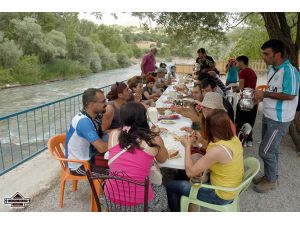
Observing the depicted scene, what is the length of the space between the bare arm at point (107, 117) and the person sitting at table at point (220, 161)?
4.01 ft

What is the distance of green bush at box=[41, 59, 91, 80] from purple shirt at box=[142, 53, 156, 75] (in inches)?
753

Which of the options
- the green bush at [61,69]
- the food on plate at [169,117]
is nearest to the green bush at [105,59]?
the green bush at [61,69]

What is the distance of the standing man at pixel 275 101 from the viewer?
9.10 feet

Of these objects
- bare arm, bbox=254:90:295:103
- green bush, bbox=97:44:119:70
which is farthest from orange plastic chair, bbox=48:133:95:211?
green bush, bbox=97:44:119:70

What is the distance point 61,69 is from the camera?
89.7ft

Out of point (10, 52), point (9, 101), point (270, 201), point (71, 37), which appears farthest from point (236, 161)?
point (71, 37)

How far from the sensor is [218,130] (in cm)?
195

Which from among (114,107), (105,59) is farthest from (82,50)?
(114,107)

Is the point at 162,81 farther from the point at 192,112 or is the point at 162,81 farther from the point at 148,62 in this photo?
the point at 192,112

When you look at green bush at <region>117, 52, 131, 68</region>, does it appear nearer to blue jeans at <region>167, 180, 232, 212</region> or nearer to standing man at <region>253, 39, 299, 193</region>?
standing man at <region>253, 39, 299, 193</region>

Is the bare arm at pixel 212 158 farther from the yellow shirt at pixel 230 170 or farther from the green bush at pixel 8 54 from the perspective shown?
the green bush at pixel 8 54

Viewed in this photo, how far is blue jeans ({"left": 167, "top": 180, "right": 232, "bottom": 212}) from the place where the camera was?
82.5 inches

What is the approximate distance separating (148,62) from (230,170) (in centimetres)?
667
